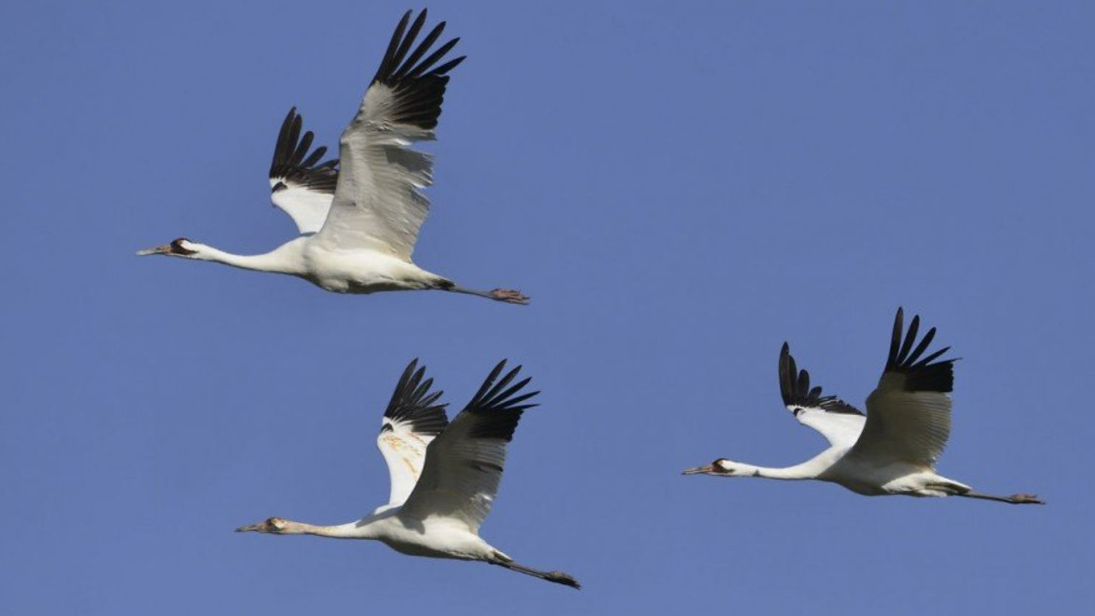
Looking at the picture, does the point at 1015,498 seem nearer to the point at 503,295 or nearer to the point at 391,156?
the point at 503,295

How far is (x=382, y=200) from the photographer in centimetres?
1773

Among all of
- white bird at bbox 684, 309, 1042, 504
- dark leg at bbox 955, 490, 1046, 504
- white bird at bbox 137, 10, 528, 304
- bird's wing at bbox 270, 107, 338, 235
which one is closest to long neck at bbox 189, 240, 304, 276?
white bird at bbox 137, 10, 528, 304

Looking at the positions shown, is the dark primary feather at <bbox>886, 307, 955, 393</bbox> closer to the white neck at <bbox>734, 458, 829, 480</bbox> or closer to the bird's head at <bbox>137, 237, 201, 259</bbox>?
the white neck at <bbox>734, 458, 829, 480</bbox>

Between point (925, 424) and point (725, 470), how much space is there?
257 cm

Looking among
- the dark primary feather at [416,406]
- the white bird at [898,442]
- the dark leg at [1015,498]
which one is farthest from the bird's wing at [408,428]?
the dark leg at [1015,498]

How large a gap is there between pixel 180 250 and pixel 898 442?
21.2 ft

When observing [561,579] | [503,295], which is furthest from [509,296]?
[561,579]

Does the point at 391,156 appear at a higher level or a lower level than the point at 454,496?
higher

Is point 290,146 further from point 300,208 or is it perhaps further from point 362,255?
point 362,255

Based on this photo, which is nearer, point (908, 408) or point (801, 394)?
point (908, 408)

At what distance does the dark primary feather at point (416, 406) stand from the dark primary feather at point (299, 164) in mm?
2232

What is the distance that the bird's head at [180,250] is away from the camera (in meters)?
19.0

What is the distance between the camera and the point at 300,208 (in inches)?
805

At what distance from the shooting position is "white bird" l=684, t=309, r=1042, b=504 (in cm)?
1762
